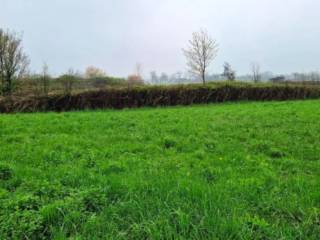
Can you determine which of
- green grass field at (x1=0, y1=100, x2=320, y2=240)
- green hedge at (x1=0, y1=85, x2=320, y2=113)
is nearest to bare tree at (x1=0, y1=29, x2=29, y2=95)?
green hedge at (x1=0, y1=85, x2=320, y2=113)

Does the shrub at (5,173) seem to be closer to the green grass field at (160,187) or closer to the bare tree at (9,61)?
the green grass field at (160,187)

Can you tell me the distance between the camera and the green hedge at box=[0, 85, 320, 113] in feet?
76.0

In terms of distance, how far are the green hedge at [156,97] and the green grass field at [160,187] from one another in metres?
14.4

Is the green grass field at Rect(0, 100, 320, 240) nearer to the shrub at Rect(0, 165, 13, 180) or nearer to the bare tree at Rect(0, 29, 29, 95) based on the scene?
the shrub at Rect(0, 165, 13, 180)

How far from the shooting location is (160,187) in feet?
15.1

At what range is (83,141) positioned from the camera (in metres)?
→ 8.52

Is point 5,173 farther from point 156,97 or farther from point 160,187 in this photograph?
point 156,97

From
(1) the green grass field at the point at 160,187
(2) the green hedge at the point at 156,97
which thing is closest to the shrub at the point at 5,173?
(1) the green grass field at the point at 160,187

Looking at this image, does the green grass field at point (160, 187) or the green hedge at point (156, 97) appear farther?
the green hedge at point (156, 97)

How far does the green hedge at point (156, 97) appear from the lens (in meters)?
23.2

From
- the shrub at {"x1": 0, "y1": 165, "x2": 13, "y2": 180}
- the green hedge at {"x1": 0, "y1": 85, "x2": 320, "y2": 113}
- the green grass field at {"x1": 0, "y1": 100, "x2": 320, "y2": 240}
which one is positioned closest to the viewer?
the green grass field at {"x1": 0, "y1": 100, "x2": 320, "y2": 240}

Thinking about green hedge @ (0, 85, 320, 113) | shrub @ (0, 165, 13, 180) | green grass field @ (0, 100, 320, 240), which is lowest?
green grass field @ (0, 100, 320, 240)

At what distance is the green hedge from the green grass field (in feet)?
47.4

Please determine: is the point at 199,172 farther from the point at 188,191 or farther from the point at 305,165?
the point at 305,165
